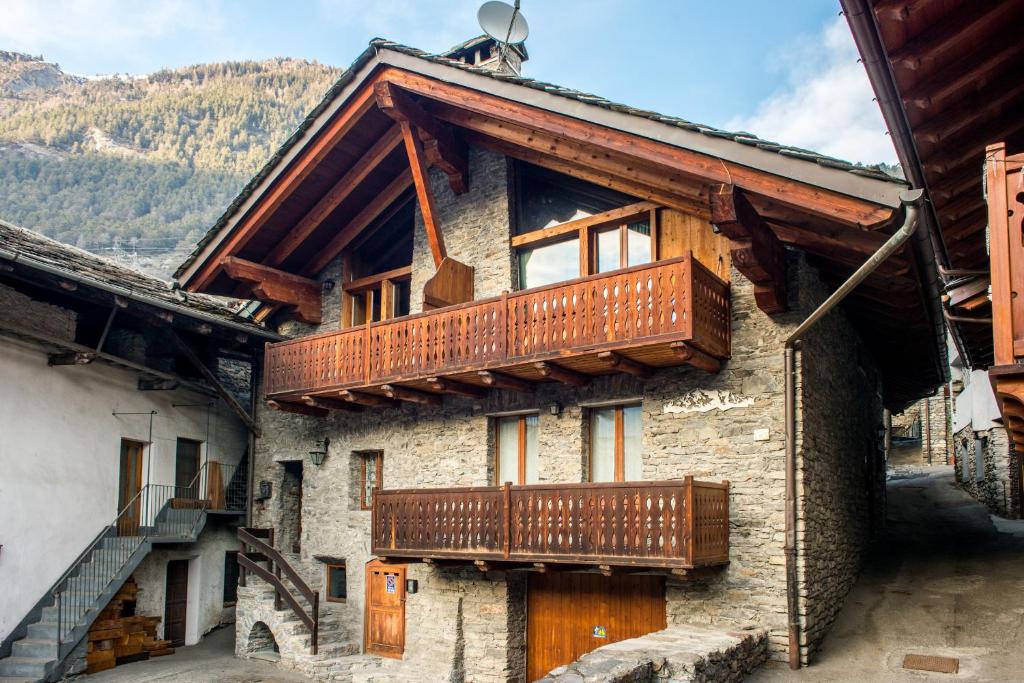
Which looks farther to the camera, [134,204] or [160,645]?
[134,204]

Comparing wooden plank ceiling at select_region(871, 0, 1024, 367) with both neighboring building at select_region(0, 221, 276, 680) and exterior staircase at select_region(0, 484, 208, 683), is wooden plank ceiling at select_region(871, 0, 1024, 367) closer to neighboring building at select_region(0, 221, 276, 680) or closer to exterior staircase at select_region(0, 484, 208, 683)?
neighboring building at select_region(0, 221, 276, 680)

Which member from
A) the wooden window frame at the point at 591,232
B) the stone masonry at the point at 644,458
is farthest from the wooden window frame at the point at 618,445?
the wooden window frame at the point at 591,232

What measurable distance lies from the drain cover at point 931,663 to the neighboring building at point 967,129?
4129 millimetres

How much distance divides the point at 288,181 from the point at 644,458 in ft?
26.7

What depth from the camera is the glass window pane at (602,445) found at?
1330cm

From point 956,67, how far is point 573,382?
741 centimetres

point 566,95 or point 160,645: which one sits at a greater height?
point 566,95

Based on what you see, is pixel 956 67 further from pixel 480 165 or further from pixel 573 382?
pixel 480 165

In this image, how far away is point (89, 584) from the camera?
50.1 ft

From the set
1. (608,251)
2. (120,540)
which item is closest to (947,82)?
(608,251)

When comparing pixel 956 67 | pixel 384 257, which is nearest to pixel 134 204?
pixel 384 257

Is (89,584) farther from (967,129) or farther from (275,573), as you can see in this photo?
(967,129)

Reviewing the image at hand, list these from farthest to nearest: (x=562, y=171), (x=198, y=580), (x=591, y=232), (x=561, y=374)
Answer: (x=198, y=580)
(x=591, y=232)
(x=562, y=171)
(x=561, y=374)

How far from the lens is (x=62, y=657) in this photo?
46.4 feet
